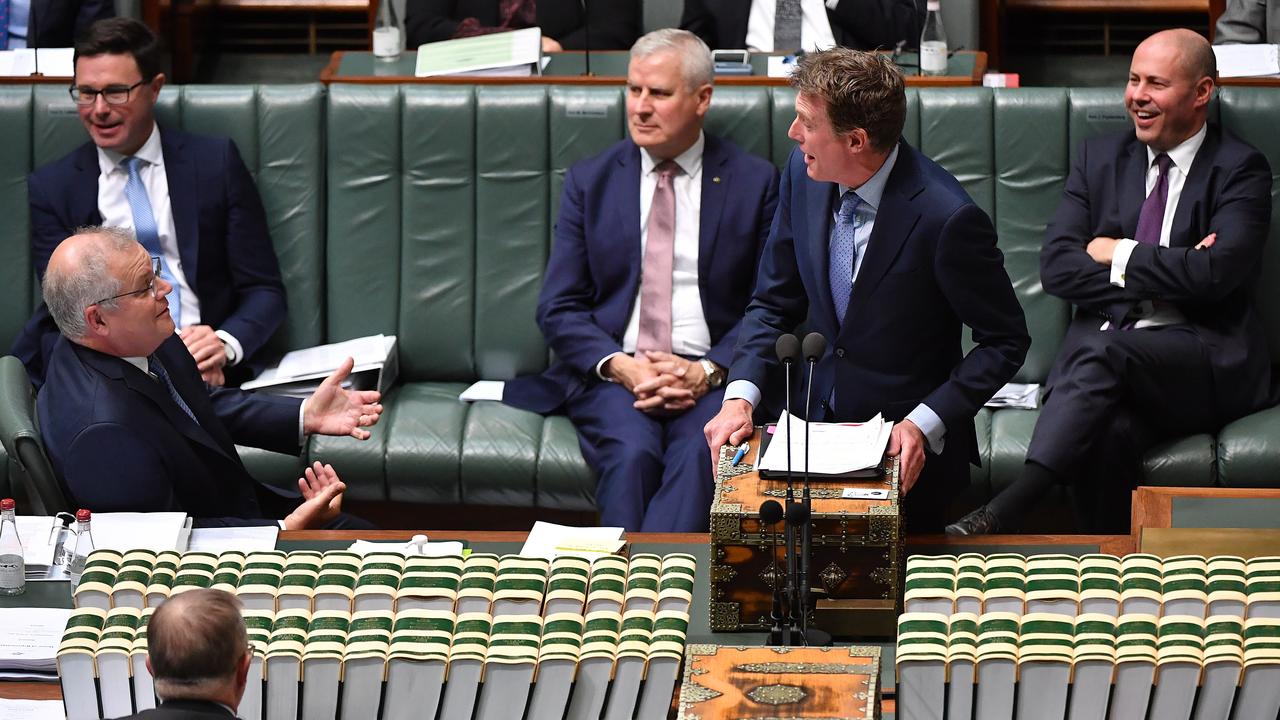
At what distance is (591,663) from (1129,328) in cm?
246

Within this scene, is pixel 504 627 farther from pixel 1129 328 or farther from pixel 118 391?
pixel 1129 328

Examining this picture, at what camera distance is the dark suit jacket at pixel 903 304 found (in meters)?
3.36

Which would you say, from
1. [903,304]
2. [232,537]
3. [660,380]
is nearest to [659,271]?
[660,380]

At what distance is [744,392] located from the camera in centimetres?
338

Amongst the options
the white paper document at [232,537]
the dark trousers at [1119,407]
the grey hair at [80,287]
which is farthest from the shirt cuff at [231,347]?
the dark trousers at [1119,407]

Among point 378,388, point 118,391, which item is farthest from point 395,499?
point 118,391

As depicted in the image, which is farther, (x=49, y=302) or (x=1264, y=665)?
(x=49, y=302)

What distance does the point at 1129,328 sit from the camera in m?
4.42

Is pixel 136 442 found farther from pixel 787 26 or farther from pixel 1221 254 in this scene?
pixel 787 26

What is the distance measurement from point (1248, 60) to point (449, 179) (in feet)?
7.43

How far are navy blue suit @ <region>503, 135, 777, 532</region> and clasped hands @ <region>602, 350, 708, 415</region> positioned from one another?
0.03 metres

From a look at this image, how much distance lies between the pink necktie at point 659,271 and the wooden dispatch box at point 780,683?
2.15m

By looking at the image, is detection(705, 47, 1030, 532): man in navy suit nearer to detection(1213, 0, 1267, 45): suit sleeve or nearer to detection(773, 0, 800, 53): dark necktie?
detection(773, 0, 800, 53): dark necktie

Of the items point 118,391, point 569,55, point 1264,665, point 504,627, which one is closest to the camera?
point 1264,665
